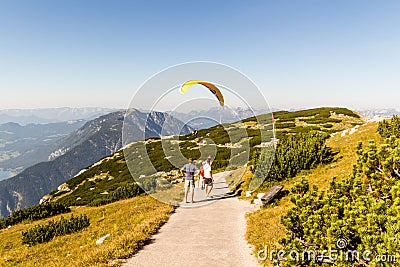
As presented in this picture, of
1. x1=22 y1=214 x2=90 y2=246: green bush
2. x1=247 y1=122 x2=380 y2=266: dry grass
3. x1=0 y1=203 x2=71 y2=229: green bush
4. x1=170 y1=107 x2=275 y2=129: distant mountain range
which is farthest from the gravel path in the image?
x1=0 y1=203 x2=71 y2=229: green bush

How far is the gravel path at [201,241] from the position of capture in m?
9.16

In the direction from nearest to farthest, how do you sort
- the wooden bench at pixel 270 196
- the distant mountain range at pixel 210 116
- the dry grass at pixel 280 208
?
the dry grass at pixel 280 208 < the wooden bench at pixel 270 196 < the distant mountain range at pixel 210 116

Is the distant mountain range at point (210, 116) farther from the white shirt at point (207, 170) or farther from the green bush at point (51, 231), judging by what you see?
the green bush at point (51, 231)

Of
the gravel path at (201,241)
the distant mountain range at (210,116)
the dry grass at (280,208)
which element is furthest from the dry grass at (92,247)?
the distant mountain range at (210,116)

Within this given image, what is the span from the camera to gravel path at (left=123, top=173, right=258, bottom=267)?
361 inches

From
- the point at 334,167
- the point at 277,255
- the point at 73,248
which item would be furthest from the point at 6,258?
the point at 334,167

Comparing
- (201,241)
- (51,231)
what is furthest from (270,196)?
(51,231)

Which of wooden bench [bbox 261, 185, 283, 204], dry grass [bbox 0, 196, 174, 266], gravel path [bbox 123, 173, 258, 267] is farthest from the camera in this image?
wooden bench [bbox 261, 185, 283, 204]

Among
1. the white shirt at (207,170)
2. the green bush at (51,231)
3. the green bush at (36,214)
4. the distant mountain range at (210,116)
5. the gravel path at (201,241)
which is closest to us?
the gravel path at (201,241)

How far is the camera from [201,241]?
1102cm

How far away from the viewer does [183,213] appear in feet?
52.9

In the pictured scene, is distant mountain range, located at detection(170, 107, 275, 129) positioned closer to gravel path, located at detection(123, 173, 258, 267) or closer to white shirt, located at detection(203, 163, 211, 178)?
white shirt, located at detection(203, 163, 211, 178)

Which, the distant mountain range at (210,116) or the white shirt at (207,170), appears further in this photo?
the white shirt at (207,170)

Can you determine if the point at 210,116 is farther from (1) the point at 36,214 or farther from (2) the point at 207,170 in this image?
(1) the point at 36,214
